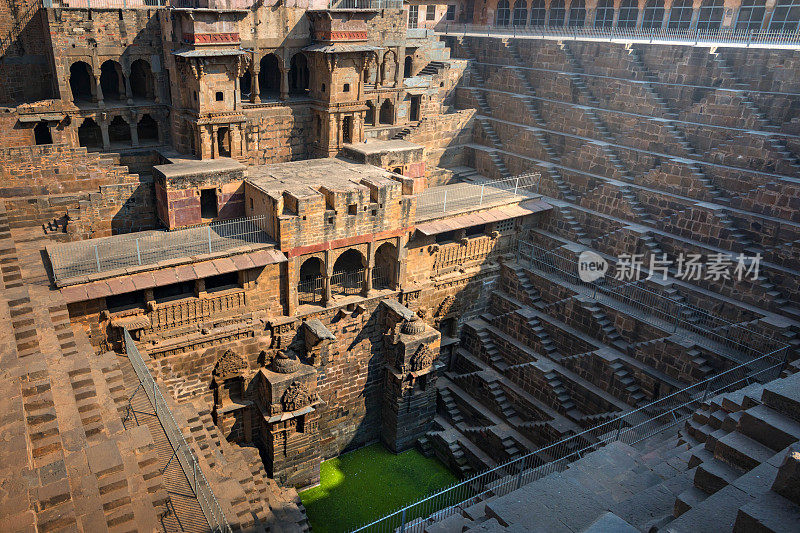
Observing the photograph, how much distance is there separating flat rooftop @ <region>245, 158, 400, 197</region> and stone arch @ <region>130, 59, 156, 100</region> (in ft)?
18.1

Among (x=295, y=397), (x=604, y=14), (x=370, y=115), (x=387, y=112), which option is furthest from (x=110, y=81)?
(x=604, y=14)

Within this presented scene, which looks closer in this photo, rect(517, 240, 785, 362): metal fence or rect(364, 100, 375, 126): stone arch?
rect(517, 240, 785, 362): metal fence

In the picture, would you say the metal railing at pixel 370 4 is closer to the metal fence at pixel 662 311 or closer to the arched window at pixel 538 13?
the metal fence at pixel 662 311

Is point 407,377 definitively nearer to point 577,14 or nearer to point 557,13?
point 577,14

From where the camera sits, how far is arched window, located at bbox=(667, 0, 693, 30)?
35.1m

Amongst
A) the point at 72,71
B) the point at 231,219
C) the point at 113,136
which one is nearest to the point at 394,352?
the point at 231,219

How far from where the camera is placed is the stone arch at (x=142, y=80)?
969 inches

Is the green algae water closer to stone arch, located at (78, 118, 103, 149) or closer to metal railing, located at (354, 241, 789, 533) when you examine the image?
metal railing, located at (354, 241, 789, 533)

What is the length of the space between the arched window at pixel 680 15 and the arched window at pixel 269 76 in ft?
79.8

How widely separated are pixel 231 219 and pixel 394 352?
828cm

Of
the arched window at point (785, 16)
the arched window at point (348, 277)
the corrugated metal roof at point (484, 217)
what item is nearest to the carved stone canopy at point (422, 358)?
the arched window at point (348, 277)

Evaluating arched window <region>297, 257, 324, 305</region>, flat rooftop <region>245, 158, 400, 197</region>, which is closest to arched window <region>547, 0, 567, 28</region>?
flat rooftop <region>245, 158, 400, 197</region>

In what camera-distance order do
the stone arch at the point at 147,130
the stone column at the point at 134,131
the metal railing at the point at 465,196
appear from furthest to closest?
the stone arch at the point at 147,130 < the metal railing at the point at 465,196 < the stone column at the point at 134,131

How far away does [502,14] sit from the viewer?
44.6 meters
